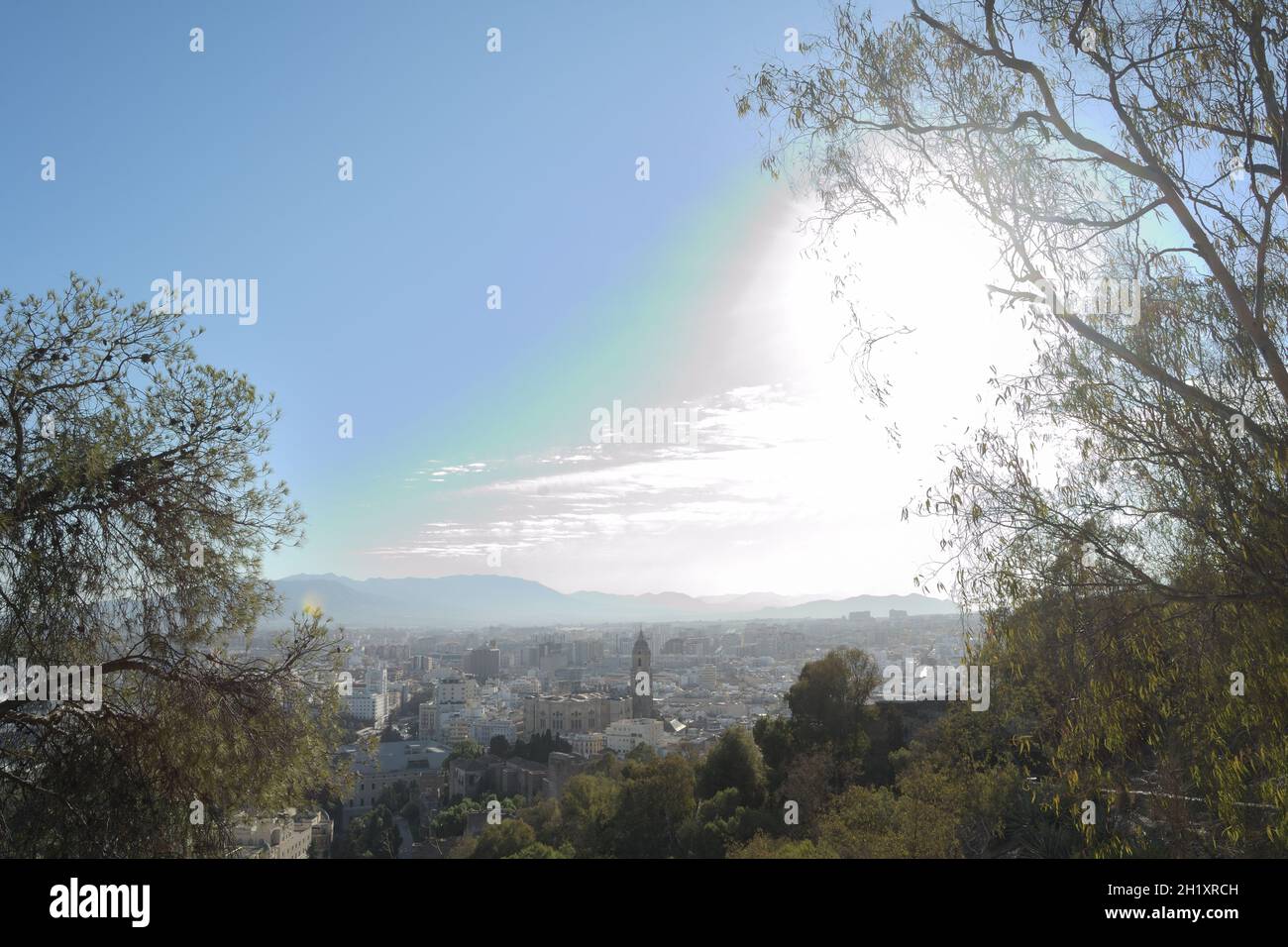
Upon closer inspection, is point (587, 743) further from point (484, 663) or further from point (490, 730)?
point (484, 663)

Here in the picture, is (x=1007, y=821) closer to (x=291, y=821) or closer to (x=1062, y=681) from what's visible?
(x=1062, y=681)

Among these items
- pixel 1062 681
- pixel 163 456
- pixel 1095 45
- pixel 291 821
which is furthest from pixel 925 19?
pixel 291 821

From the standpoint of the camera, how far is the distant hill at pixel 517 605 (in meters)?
32.6

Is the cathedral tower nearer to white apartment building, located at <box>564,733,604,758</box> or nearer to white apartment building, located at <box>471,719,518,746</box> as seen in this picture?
white apartment building, located at <box>564,733,604,758</box>

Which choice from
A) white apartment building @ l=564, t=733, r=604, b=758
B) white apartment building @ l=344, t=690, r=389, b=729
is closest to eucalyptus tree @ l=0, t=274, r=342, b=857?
white apartment building @ l=344, t=690, r=389, b=729

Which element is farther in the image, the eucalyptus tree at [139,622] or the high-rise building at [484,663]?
the high-rise building at [484,663]

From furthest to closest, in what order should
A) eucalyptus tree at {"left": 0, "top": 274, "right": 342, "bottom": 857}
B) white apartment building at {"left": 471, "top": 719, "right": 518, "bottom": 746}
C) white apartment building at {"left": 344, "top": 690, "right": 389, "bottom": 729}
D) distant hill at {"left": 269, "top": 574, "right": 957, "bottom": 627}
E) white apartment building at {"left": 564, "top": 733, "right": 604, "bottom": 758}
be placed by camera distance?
distant hill at {"left": 269, "top": 574, "right": 957, "bottom": 627}
white apartment building at {"left": 471, "top": 719, "right": 518, "bottom": 746}
white apartment building at {"left": 564, "top": 733, "right": 604, "bottom": 758}
white apartment building at {"left": 344, "top": 690, "right": 389, "bottom": 729}
eucalyptus tree at {"left": 0, "top": 274, "right": 342, "bottom": 857}

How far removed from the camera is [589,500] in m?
23.5

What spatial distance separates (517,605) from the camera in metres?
59.8

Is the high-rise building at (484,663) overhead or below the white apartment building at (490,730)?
overhead

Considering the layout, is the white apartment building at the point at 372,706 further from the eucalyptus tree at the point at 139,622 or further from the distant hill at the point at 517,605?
the eucalyptus tree at the point at 139,622

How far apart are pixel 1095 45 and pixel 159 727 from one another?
7.39 meters

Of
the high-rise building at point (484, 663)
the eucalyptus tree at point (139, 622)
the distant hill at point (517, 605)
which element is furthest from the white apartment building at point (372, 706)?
the high-rise building at point (484, 663)

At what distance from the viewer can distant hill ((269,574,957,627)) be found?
32594 millimetres
